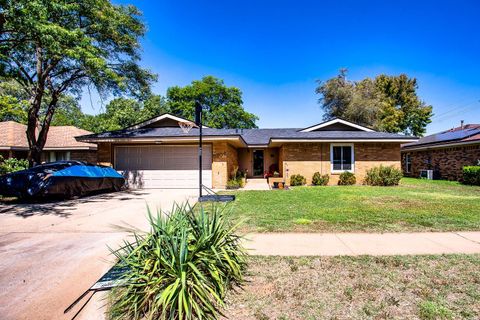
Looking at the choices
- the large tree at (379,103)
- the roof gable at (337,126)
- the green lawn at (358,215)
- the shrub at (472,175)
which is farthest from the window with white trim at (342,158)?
the large tree at (379,103)

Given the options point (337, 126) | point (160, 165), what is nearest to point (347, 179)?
point (337, 126)

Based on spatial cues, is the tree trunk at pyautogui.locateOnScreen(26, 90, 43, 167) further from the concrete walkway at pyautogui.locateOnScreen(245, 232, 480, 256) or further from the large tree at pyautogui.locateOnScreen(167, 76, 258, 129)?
the large tree at pyautogui.locateOnScreen(167, 76, 258, 129)

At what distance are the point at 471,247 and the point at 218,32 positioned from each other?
14.7m

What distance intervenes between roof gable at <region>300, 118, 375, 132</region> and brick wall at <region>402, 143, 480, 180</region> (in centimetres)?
635

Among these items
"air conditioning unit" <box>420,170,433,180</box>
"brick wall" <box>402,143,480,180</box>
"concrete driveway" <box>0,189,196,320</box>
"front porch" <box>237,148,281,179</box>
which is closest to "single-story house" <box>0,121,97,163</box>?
"front porch" <box>237,148,281,179</box>

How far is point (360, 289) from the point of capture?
294 cm

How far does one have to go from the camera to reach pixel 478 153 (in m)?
15.7

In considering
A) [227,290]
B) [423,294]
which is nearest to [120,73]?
[227,290]

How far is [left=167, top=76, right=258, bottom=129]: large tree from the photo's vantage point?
3681cm

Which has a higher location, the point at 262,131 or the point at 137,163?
the point at 262,131

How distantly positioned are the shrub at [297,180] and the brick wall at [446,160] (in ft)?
36.1

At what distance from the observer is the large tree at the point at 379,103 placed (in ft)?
102

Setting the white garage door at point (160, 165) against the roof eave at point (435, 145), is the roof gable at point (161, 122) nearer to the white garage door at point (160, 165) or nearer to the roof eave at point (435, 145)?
the white garage door at point (160, 165)

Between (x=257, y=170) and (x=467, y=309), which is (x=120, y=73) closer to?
(x=257, y=170)
